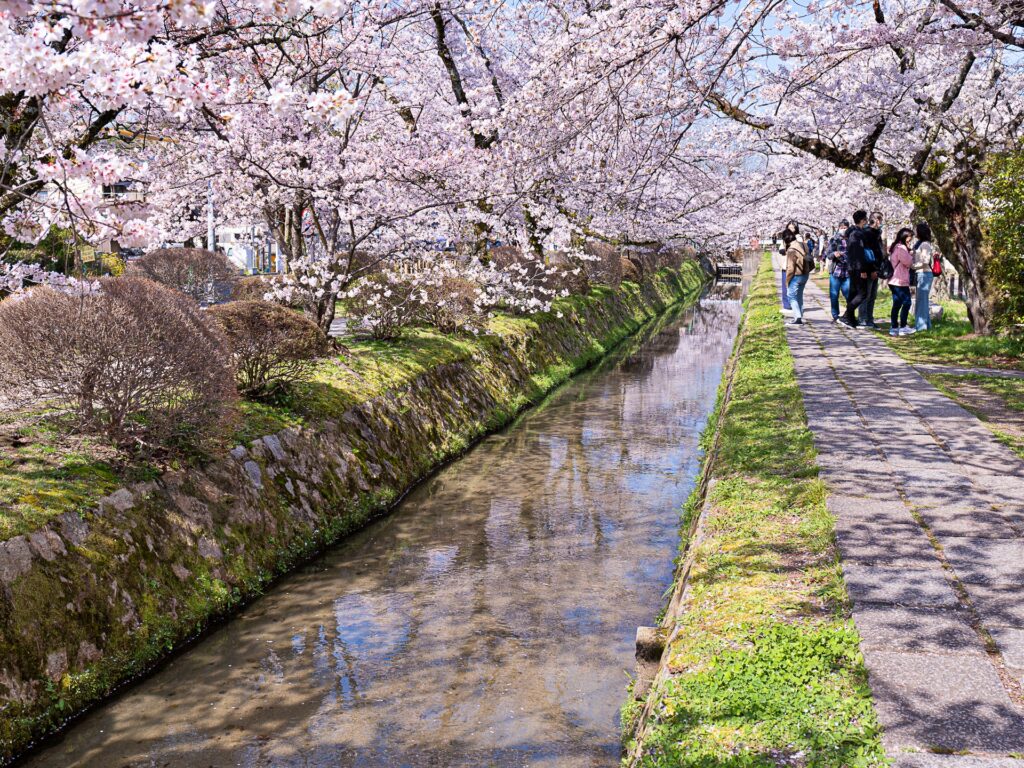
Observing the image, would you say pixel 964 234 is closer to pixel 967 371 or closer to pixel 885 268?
pixel 885 268

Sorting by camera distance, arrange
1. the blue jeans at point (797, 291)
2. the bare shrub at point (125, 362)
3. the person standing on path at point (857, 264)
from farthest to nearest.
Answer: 1. the blue jeans at point (797, 291)
2. the person standing on path at point (857, 264)
3. the bare shrub at point (125, 362)

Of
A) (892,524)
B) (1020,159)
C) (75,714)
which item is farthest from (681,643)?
(1020,159)

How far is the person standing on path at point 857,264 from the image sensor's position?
54.4 ft

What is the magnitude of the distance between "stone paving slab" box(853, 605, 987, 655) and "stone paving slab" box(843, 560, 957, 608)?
10 cm

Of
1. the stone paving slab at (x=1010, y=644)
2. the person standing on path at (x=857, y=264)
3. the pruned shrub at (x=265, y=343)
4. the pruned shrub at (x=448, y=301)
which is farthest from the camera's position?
the person standing on path at (x=857, y=264)

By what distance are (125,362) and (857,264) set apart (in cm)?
1419

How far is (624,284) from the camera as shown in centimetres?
3331

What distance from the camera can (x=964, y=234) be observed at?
14914 mm

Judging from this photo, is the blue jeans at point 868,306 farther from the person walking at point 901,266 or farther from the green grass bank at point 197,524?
the green grass bank at point 197,524

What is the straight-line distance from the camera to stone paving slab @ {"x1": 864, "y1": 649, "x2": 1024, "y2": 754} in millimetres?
3564

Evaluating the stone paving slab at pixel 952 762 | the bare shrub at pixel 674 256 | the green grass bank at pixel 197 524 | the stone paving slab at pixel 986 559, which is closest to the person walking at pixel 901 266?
the green grass bank at pixel 197 524

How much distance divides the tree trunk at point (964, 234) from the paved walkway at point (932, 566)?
17.8 ft

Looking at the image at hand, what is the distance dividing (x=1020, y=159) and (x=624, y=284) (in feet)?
67.2

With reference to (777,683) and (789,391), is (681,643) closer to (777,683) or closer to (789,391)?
(777,683)
